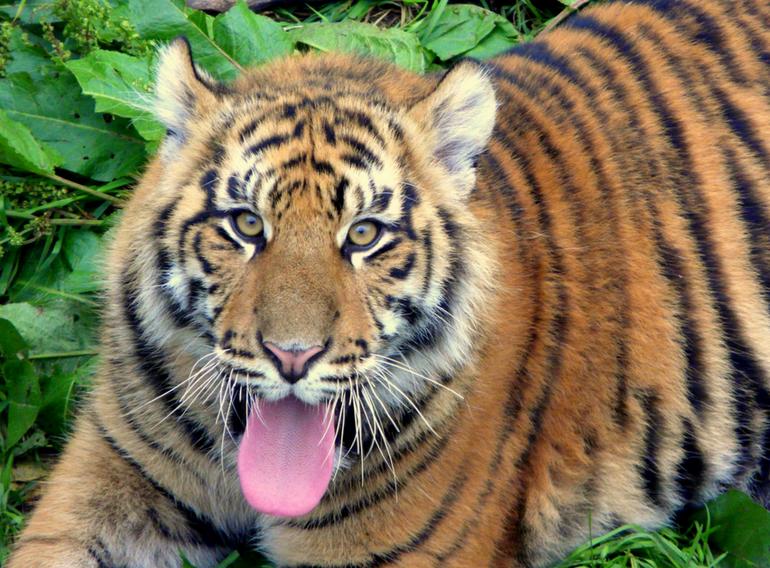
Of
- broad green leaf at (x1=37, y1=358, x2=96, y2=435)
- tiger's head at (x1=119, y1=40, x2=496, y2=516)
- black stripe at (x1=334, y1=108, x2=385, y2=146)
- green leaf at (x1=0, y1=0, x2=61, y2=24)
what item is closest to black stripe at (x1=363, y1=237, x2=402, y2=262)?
tiger's head at (x1=119, y1=40, x2=496, y2=516)

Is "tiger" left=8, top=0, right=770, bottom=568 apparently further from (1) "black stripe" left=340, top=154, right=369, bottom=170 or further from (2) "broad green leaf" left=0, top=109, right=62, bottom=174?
(2) "broad green leaf" left=0, top=109, right=62, bottom=174

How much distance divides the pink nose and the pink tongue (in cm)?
25

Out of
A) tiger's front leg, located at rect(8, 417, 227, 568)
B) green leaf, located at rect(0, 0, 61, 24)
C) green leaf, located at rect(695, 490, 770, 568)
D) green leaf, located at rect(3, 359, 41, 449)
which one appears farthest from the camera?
green leaf, located at rect(0, 0, 61, 24)

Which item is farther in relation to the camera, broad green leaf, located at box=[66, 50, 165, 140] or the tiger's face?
broad green leaf, located at box=[66, 50, 165, 140]

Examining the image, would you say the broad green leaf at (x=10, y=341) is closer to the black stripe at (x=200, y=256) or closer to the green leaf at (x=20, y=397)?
the green leaf at (x=20, y=397)

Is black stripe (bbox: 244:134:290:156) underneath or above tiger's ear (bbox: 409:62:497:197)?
above

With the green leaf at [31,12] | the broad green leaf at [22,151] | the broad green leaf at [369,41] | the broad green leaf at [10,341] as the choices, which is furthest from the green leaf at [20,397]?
the broad green leaf at [369,41]

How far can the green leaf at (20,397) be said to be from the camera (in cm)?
364

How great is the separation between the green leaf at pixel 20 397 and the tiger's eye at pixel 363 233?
1.58 meters

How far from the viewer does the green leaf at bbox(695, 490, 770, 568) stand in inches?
129

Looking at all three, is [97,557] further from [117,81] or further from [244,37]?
[244,37]

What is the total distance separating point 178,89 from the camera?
2.79 m

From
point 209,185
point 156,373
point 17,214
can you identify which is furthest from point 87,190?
point 209,185

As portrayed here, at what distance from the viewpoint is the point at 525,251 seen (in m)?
3.10
